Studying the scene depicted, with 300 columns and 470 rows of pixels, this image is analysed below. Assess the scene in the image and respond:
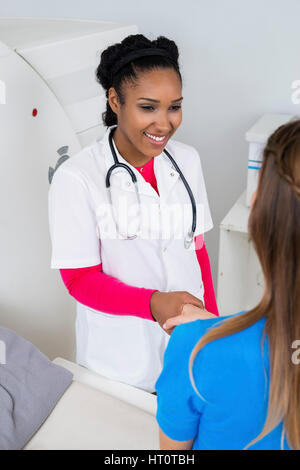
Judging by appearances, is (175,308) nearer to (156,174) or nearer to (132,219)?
(132,219)

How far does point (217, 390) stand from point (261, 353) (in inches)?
2.9

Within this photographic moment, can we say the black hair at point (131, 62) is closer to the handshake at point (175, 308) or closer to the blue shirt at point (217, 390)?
the handshake at point (175, 308)

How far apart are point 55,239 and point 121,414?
38 cm

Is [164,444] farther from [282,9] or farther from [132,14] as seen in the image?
[132,14]

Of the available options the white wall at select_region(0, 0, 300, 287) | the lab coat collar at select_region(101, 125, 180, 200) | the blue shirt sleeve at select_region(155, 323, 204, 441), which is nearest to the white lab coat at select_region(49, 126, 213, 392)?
the lab coat collar at select_region(101, 125, 180, 200)

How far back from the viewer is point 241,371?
1.86 feet

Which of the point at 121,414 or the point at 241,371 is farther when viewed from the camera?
the point at 121,414

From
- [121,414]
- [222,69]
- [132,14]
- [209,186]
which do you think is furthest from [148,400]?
[132,14]

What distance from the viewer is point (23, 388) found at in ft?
3.34

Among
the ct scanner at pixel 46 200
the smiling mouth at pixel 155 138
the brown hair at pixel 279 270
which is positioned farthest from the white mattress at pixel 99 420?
the smiling mouth at pixel 155 138

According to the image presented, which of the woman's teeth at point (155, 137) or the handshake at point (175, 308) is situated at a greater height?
the woman's teeth at point (155, 137)

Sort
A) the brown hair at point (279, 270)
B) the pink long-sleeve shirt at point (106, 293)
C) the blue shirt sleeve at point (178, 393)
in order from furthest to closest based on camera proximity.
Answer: the pink long-sleeve shirt at point (106, 293) < the blue shirt sleeve at point (178, 393) < the brown hair at point (279, 270)

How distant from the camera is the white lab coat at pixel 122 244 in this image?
100cm

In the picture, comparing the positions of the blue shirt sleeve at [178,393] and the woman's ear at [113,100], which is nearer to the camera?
the blue shirt sleeve at [178,393]
